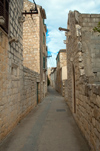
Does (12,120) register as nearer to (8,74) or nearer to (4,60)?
(8,74)

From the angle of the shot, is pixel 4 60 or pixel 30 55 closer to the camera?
pixel 4 60

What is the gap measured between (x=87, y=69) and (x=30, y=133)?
3.51m

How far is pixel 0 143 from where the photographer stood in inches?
152

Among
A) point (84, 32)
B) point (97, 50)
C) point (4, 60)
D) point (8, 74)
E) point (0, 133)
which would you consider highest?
point (84, 32)

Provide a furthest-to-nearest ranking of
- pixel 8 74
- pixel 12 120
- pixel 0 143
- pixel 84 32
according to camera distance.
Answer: pixel 84 32
pixel 12 120
pixel 8 74
pixel 0 143

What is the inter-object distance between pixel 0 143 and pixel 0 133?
0.94ft

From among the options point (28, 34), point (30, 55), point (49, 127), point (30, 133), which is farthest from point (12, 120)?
point (28, 34)

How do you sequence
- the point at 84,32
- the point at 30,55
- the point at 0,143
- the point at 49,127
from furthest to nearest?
the point at 30,55 < the point at 84,32 < the point at 49,127 < the point at 0,143

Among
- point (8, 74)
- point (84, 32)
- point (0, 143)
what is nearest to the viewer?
point (0, 143)

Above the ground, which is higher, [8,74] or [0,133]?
[8,74]

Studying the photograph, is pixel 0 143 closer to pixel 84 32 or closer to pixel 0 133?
pixel 0 133

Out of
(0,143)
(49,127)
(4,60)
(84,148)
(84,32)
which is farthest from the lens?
(84,32)

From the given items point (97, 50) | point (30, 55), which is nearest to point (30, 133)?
point (97, 50)

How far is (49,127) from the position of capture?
5465 mm
